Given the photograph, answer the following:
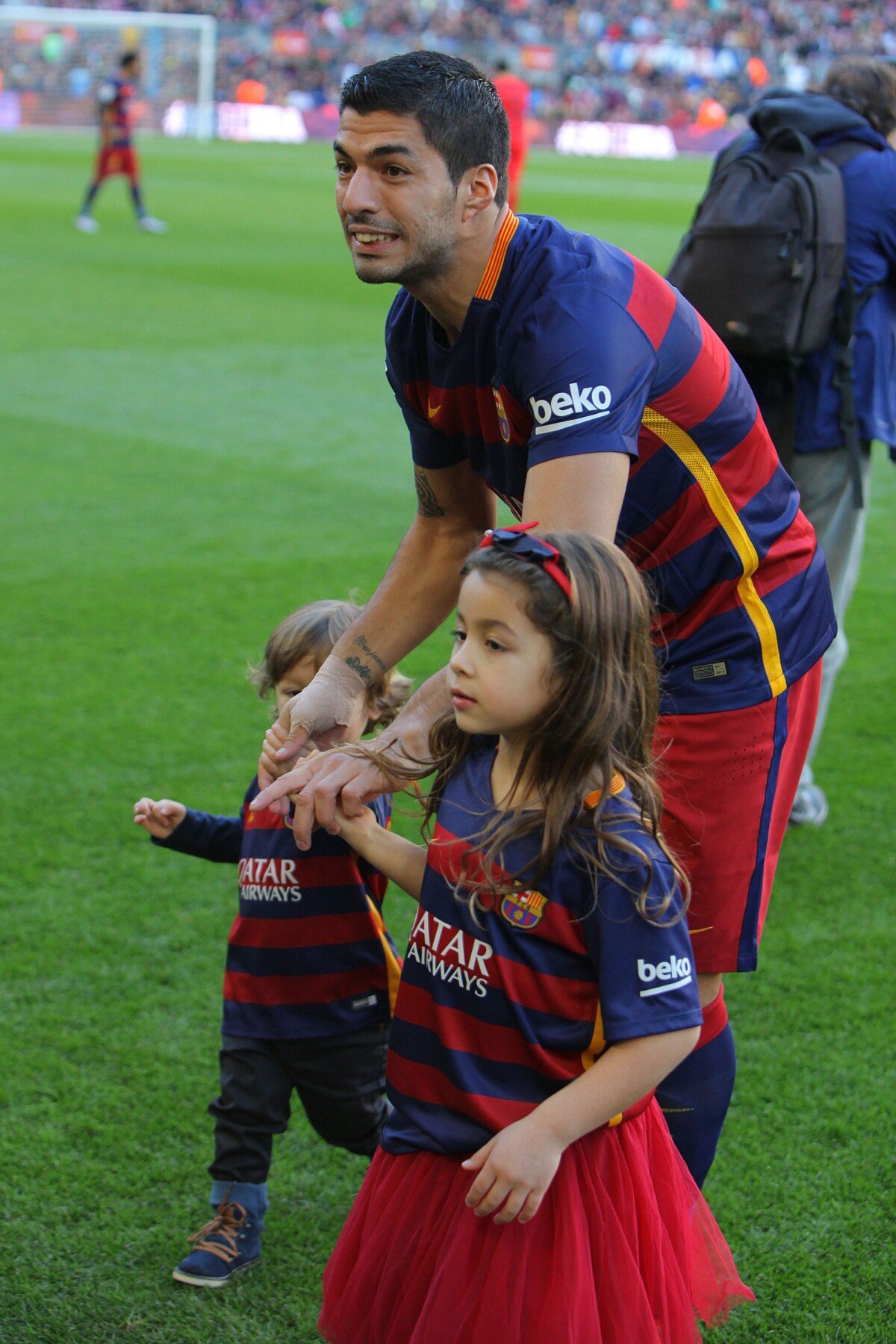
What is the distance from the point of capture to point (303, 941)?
286 centimetres

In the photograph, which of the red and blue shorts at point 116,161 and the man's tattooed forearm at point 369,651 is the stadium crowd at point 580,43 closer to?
the red and blue shorts at point 116,161

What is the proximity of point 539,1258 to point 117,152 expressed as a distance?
20.2 metres

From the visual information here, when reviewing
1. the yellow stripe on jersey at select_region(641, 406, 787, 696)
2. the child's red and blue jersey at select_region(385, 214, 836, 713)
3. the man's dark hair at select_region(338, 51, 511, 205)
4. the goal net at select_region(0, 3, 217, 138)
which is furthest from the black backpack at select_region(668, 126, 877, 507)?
the goal net at select_region(0, 3, 217, 138)

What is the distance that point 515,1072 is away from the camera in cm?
203

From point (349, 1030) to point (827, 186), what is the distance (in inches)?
101

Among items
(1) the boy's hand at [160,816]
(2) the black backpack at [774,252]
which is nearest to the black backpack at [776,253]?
(2) the black backpack at [774,252]

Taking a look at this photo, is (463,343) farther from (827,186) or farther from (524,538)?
(827,186)

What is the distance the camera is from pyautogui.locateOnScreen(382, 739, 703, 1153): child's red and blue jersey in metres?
1.92

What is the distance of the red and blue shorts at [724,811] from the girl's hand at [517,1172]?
0.72m

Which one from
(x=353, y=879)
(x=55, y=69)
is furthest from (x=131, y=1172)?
(x=55, y=69)

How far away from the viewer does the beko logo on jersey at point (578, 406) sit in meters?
2.10

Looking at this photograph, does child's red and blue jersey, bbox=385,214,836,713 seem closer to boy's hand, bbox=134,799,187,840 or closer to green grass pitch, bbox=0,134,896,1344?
boy's hand, bbox=134,799,187,840

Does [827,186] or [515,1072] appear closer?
→ [515,1072]

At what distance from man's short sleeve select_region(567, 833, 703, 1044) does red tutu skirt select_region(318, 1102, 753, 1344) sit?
228 mm
